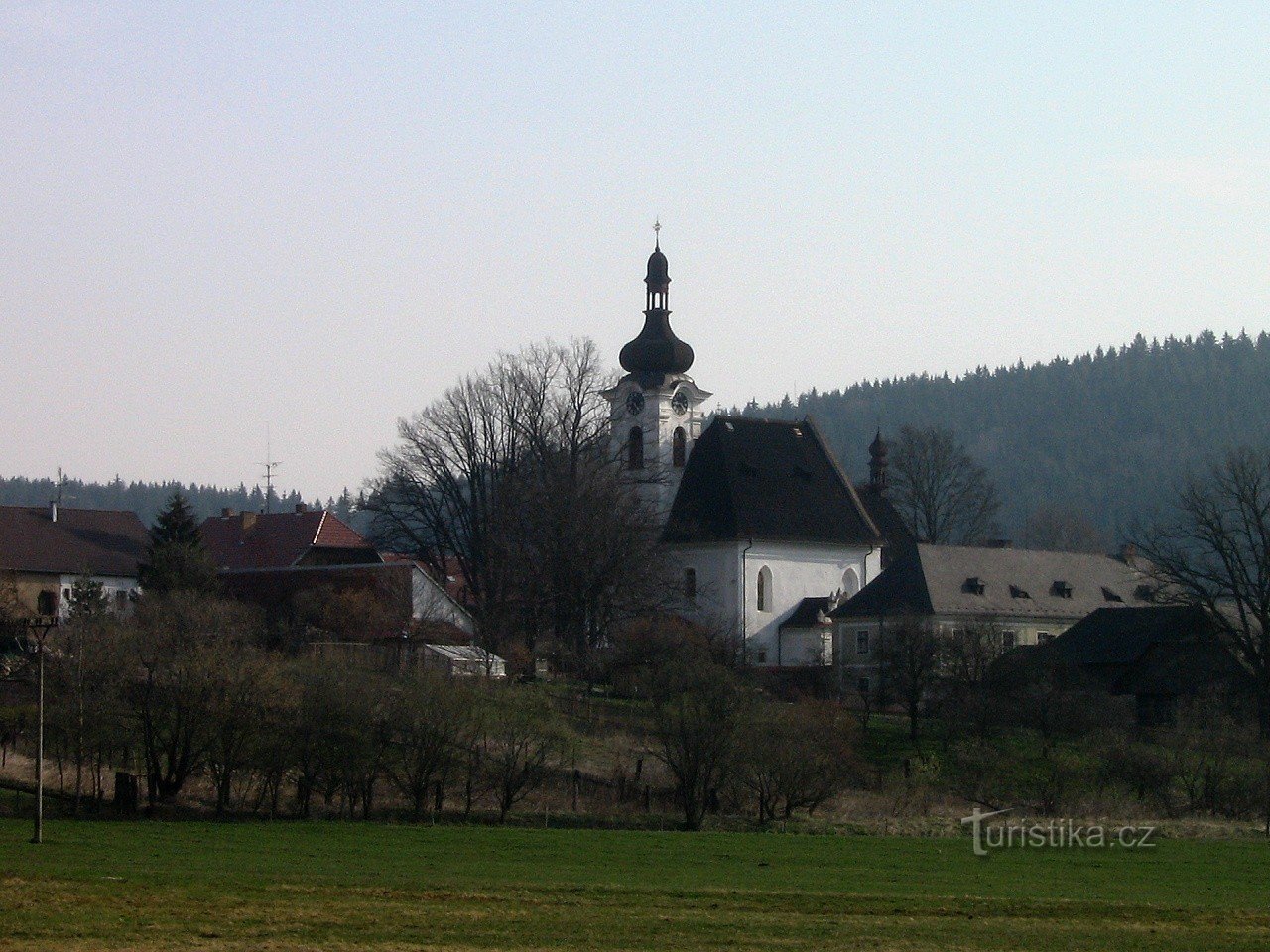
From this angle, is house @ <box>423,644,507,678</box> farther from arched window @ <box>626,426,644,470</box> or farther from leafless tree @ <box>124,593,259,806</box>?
arched window @ <box>626,426,644,470</box>

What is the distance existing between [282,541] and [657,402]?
54.2ft

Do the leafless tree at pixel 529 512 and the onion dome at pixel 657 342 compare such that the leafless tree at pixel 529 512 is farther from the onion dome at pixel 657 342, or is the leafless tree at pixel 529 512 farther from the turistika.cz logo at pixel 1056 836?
the turistika.cz logo at pixel 1056 836

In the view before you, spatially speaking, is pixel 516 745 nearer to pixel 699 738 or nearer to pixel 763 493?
pixel 699 738

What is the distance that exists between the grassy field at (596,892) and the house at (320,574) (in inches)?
1024

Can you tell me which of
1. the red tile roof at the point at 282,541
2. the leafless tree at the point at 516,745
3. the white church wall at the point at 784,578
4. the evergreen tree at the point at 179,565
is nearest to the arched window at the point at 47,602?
the red tile roof at the point at 282,541

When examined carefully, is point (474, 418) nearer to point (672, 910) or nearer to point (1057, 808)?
point (1057, 808)

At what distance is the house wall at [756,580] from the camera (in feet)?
227

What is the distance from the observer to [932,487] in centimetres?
9212

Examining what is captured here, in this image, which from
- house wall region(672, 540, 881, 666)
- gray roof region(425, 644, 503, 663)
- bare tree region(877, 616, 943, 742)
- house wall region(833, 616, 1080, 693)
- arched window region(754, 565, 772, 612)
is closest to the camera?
gray roof region(425, 644, 503, 663)

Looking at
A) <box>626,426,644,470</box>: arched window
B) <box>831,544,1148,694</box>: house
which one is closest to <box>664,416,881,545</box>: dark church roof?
<box>626,426,644,470</box>: arched window

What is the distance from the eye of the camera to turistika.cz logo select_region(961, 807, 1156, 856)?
104ft

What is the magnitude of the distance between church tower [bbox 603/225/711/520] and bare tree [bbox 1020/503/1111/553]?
162ft

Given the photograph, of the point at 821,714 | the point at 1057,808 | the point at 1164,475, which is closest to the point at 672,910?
the point at 1057,808

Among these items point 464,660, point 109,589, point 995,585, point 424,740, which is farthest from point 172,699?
point 995,585
